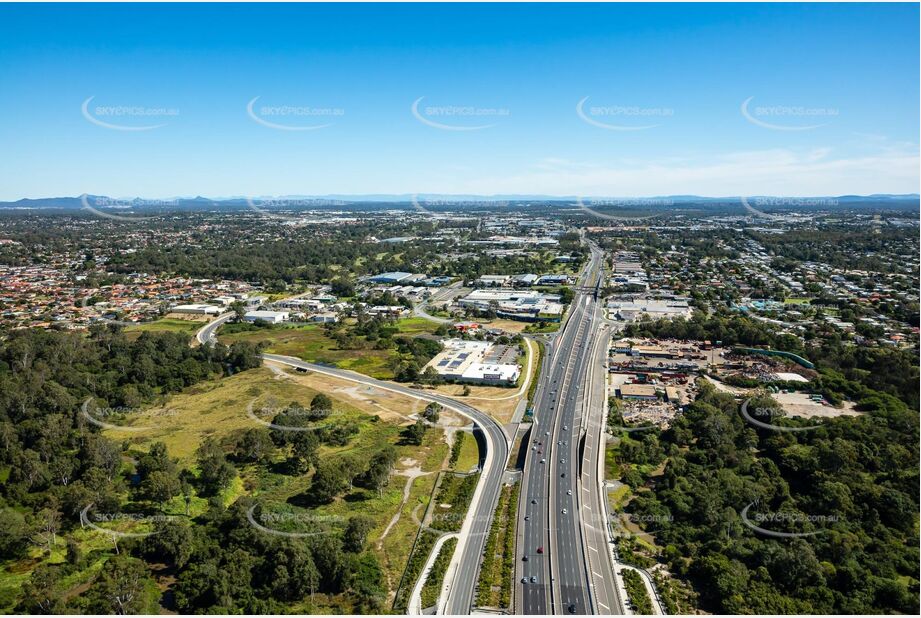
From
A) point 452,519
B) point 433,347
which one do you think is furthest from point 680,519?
point 433,347

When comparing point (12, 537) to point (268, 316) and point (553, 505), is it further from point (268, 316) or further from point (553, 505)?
point (268, 316)

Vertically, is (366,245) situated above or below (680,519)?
above

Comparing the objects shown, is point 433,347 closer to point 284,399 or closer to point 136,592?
point 284,399

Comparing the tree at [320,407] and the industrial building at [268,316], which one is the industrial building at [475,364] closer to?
the tree at [320,407]

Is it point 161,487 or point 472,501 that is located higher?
point 161,487

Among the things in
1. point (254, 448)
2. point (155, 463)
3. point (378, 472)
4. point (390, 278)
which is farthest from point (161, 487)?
point (390, 278)

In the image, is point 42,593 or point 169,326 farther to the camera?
point 169,326
